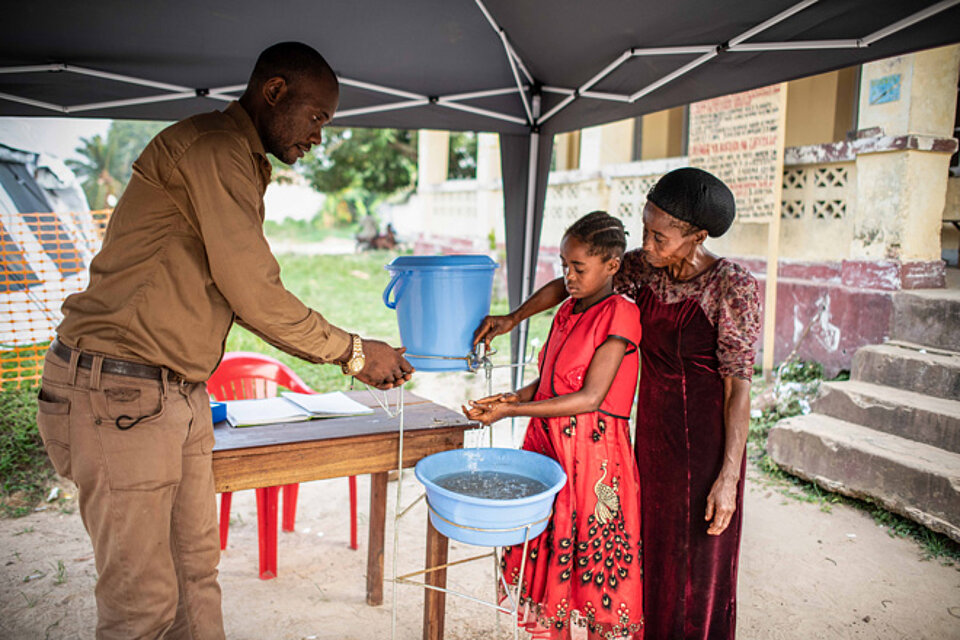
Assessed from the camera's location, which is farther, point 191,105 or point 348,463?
point 191,105

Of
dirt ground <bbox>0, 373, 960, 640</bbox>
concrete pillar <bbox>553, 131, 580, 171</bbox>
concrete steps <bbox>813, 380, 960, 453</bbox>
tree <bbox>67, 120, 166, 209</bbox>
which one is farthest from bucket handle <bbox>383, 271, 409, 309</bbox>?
tree <bbox>67, 120, 166, 209</bbox>

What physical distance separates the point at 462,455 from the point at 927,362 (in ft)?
12.3

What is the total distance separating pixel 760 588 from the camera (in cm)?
342

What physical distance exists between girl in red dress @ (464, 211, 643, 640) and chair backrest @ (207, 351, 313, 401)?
2027mm

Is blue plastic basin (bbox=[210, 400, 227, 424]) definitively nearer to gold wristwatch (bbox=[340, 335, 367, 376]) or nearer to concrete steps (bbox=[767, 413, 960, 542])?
gold wristwatch (bbox=[340, 335, 367, 376])

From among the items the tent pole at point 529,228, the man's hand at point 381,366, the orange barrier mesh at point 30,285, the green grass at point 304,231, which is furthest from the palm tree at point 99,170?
the man's hand at point 381,366

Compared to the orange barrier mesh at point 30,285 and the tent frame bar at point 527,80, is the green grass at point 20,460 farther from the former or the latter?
the tent frame bar at point 527,80

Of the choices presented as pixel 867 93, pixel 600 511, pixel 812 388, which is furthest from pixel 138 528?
pixel 867 93

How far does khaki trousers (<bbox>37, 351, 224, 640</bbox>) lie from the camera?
5.90ft

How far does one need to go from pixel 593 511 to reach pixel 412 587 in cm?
150

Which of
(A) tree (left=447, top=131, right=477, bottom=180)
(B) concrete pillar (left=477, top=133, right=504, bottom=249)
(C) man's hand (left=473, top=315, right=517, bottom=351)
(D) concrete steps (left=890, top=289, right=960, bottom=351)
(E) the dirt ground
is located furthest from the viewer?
(A) tree (left=447, top=131, right=477, bottom=180)

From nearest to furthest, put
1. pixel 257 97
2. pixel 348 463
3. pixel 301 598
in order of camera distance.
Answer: pixel 257 97 < pixel 348 463 < pixel 301 598

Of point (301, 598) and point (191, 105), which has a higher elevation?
point (191, 105)

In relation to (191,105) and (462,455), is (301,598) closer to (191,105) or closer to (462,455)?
(462,455)
